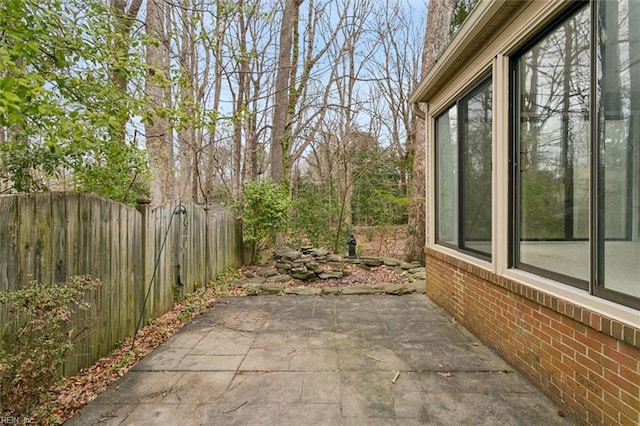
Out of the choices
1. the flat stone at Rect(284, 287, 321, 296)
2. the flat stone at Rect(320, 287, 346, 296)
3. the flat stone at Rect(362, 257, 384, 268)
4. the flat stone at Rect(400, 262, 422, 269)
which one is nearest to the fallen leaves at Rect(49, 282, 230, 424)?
the flat stone at Rect(284, 287, 321, 296)

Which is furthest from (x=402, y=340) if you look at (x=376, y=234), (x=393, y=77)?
(x=393, y=77)

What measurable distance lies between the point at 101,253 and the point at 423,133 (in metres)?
5.91

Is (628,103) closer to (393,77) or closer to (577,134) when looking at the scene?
(577,134)

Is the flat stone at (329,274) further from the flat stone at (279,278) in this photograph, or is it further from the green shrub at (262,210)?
the green shrub at (262,210)

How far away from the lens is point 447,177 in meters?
4.17

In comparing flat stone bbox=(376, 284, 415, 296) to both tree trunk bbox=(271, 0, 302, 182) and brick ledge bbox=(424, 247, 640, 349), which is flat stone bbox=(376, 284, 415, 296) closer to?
brick ledge bbox=(424, 247, 640, 349)

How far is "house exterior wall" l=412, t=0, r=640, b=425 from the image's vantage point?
173 cm

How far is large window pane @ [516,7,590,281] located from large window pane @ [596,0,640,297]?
0.46 feet

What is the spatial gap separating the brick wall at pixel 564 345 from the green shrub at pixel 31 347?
3.02 metres

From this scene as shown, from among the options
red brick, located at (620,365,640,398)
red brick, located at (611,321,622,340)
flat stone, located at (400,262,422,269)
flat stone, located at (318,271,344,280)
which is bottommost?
flat stone, located at (318,271,344,280)

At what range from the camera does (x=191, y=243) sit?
4812 mm

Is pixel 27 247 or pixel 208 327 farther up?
pixel 27 247

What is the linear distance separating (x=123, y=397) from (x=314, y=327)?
1859mm

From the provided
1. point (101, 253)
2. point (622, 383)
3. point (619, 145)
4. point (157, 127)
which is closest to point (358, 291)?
point (101, 253)
